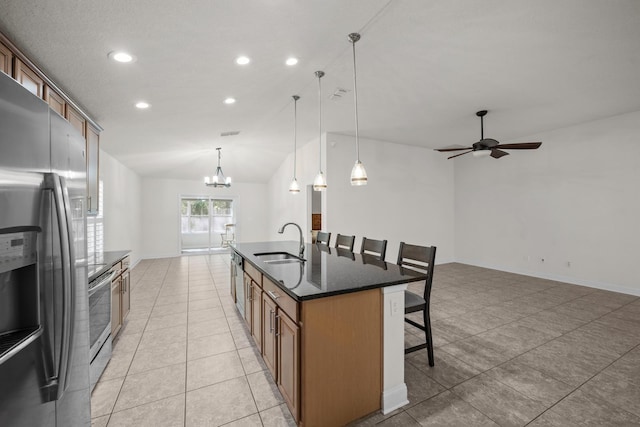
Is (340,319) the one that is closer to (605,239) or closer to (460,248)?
(605,239)

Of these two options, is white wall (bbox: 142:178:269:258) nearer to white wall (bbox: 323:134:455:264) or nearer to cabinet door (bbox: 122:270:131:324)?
white wall (bbox: 323:134:455:264)

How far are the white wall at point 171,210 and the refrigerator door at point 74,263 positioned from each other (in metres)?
7.80

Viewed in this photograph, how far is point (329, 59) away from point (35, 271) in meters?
2.80

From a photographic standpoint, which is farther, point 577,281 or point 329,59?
point 577,281

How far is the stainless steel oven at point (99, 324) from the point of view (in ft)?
6.77

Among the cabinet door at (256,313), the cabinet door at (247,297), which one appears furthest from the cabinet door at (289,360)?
the cabinet door at (247,297)

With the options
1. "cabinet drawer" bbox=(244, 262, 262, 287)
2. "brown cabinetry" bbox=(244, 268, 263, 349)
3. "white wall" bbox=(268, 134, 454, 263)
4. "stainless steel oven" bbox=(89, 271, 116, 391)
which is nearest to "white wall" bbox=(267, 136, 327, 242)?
"white wall" bbox=(268, 134, 454, 263)

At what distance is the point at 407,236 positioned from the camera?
6.47 meters

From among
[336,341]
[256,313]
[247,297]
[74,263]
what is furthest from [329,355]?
[247,297]

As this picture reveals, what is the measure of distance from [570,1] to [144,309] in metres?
5.54

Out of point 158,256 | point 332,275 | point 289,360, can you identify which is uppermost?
point 332,275

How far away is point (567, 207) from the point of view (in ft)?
17.1

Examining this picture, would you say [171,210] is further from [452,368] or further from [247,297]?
[452,368]

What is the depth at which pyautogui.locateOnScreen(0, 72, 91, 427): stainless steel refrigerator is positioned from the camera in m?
0.75
